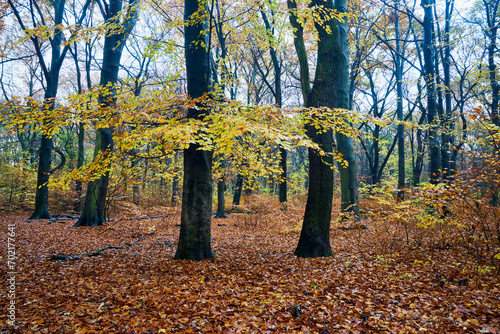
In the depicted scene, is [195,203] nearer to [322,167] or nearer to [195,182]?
[195,182]

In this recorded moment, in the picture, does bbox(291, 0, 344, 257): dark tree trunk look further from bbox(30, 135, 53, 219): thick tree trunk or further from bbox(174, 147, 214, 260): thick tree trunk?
bbox(30, 135, 53, 219): thick tree trunk

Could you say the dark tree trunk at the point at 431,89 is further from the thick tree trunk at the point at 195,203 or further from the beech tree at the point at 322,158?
the thick tree trunk at the point at 195,203

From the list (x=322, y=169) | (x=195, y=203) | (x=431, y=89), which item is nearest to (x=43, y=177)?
(x=195, y=203)

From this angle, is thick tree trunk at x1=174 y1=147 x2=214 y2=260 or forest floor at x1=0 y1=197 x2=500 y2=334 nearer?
forest floor at x1=0 y1=197 x2=500 y2=334

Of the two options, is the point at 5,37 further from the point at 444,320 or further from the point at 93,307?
the point at 444,320

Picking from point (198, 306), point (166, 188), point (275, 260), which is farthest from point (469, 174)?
point (166, 188)

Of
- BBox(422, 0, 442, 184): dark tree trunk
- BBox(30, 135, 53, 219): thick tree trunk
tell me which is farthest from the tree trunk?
BBox(30, 135, 53, 219): thick tree trunk

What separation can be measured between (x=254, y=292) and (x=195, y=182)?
7.95ft

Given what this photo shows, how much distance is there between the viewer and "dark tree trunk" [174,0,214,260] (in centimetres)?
509

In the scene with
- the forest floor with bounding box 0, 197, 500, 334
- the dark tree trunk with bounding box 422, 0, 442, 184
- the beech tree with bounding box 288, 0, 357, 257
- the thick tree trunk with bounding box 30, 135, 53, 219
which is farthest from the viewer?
the thick tree trunk with bounding box 30, 135, 53, 219

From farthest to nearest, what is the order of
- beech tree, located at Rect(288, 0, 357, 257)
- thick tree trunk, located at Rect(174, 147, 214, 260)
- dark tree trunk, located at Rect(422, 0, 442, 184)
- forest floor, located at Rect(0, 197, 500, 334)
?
dark tree trunk, located at Rect(422, 0, 442, 184)
beech tree, located at Rect(288, 0, 357, 257)
thick tree trunk, located at Rect(174, 147, 214, 260)
forest floor, located at Rect(0, 197, 500, 334)

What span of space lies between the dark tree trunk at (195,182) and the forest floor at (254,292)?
397mm

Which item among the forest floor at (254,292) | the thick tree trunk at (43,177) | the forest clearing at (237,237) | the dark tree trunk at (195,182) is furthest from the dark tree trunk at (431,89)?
the thick tree trunk at (43,177)

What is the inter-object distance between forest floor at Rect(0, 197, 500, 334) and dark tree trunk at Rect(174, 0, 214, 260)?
0.40m
